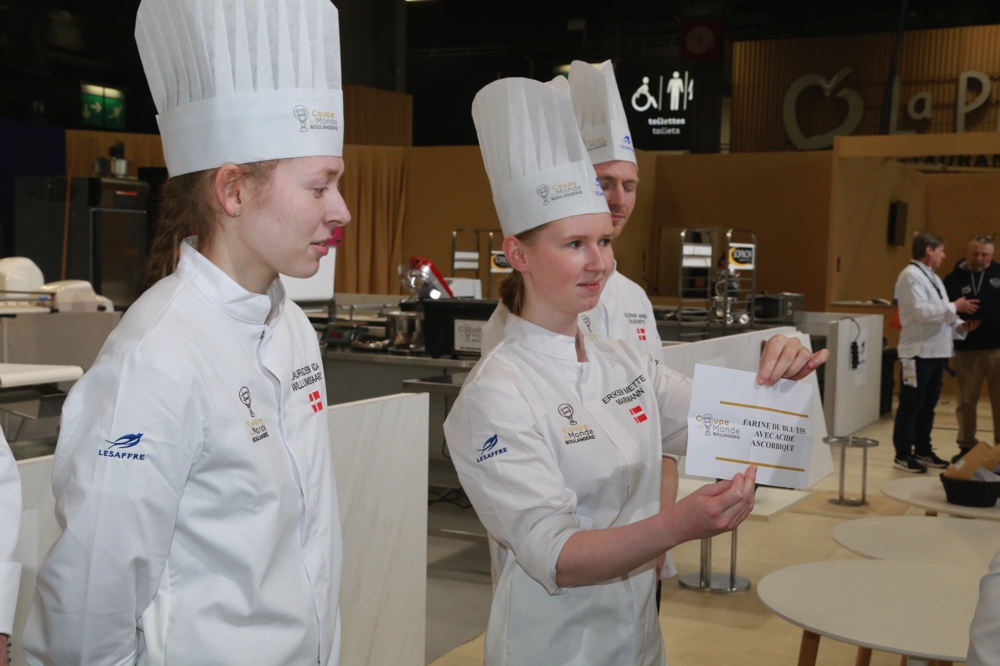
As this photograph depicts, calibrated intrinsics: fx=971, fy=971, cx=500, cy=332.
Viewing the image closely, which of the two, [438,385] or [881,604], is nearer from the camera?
[881,604]

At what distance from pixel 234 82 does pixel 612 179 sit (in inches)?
49.7

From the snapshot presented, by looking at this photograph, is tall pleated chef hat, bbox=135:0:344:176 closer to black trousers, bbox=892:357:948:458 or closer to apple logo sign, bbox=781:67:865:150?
black trousers, bbox=892:357:948:458

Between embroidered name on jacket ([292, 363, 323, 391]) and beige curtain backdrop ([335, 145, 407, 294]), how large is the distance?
9.71 meters

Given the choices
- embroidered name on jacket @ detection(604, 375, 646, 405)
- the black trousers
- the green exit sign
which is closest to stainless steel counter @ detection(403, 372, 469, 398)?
embroidered name on jacket @ detection(604, 375, 646, 405)

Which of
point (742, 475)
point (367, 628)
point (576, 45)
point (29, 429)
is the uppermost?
point (576, 45)

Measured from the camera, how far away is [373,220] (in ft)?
37.3

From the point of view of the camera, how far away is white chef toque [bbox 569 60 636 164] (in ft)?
7.79

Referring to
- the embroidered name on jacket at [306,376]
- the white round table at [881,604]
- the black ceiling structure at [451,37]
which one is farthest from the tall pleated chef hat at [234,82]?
the black ceiling structure at [451,37]

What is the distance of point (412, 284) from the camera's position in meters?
5.23

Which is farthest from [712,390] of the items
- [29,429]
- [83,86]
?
[83,86]

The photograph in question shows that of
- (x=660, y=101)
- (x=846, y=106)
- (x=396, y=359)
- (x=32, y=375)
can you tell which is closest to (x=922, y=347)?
(x=396, y=359)

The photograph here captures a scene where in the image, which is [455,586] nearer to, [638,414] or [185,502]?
[638,414]

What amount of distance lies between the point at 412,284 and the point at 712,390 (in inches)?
158

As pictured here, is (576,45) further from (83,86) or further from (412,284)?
(412,284)
